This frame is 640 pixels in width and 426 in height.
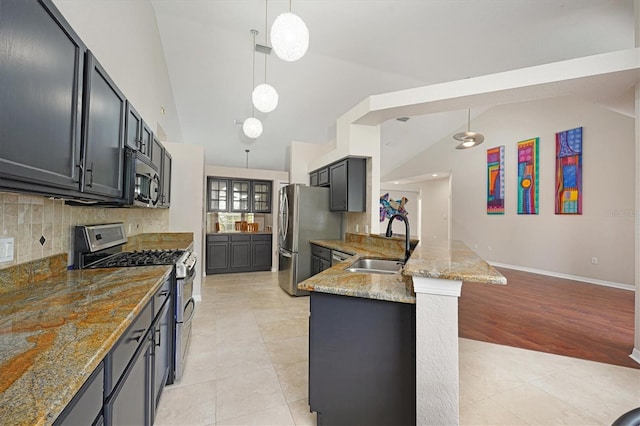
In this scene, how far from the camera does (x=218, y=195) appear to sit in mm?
6105

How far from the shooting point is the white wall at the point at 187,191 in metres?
3.93

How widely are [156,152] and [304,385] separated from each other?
2708 mm

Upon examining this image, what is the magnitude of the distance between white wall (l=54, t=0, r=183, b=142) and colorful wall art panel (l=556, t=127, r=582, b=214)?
24.0ft

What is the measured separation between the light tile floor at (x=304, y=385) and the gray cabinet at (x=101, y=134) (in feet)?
4.81

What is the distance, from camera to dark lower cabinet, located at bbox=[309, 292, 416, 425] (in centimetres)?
139

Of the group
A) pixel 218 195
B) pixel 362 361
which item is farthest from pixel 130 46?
pixel 218 195

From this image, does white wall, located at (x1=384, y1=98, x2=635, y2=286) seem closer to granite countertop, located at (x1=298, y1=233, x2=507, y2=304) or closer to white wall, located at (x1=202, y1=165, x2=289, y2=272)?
white wall, located at (x1=202, y1=165, x2=289, y2=272)

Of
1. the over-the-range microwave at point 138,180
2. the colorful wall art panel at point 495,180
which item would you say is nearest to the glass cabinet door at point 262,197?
the over-the-range microwave at point 138,180

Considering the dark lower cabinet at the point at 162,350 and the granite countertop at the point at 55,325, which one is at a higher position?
the granite countertop at the point at 55,325

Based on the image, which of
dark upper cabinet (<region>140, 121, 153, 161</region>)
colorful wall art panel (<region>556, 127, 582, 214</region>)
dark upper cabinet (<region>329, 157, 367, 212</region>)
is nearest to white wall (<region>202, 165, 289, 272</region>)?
dark upper cabinet (<region>329, 157, 367, 212</region>)

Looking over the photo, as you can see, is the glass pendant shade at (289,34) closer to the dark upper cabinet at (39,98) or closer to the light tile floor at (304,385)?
the dark upper cabinet at (39,98)

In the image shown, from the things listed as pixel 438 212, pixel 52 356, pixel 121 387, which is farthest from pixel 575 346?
pixel 438 212

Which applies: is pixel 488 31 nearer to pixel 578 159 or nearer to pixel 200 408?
pixel 578 159

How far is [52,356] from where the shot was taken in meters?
0.69
